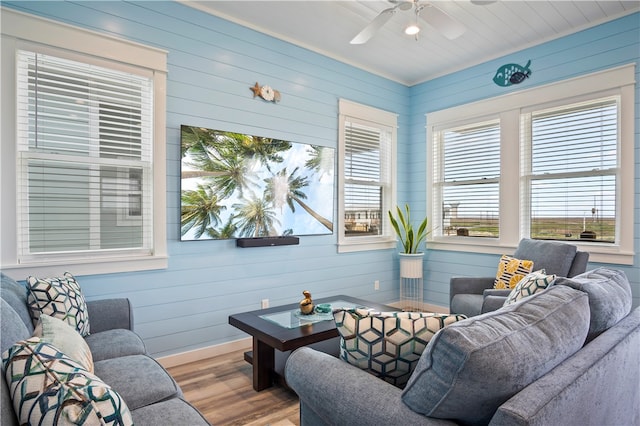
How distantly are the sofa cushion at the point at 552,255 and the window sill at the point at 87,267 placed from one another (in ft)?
10.3

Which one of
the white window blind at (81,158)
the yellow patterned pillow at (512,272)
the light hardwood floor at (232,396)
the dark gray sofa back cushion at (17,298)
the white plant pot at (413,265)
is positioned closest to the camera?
the dark gray sofa back cushion at (17,298)

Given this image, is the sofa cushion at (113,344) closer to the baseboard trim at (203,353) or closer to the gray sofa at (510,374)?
the baseboard trim at (203,353)

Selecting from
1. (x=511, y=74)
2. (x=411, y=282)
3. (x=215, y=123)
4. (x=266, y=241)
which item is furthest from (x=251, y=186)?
(x=511, y=74)

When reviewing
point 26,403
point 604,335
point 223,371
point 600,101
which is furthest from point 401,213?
point 26,403

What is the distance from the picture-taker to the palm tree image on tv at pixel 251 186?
10.3ft

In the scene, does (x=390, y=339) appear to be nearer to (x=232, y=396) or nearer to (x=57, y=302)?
(x=232, y=396)

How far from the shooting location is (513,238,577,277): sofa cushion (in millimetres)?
3072

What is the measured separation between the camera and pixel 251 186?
3.46 m

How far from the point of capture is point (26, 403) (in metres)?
0.97

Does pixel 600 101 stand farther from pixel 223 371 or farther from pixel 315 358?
pixel 223 371

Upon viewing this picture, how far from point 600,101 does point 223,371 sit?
411 cm

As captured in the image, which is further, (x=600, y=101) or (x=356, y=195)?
(x=356, y=195)

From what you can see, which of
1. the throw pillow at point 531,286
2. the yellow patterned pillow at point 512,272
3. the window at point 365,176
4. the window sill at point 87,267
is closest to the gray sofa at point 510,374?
the throw pillow at point 531,286

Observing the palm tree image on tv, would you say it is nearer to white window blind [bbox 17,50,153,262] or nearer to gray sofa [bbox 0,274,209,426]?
white window blind [bbox 17,50,153,262]
